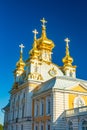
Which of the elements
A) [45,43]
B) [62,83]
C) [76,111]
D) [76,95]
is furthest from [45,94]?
[45,43]

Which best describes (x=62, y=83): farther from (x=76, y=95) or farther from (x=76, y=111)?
(x=76, y=111)

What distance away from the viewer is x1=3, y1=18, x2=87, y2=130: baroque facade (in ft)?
96.7

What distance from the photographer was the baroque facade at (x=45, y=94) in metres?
29.5

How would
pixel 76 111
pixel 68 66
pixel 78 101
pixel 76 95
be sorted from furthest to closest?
pixel 68 66 < pixel 78 101 < pixel 76 95 < pixel 76 111

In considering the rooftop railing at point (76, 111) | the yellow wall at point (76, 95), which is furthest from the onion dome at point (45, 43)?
the rooftop railing at point (76, 111)

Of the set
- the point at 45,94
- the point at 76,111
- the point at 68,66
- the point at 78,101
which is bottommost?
the point at 76,111

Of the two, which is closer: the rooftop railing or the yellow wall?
the rooftop railing

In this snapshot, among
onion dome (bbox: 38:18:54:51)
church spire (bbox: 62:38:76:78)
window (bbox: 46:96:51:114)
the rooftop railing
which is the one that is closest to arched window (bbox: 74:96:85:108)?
the rooftop railing

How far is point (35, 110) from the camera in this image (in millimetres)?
35500

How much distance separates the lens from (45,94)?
107 feet

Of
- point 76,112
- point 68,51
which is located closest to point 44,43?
point 68,51

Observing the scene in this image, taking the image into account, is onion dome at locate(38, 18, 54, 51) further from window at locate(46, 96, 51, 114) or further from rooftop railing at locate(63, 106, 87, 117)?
rooftop railing at locate(63, 106, 87, 117)

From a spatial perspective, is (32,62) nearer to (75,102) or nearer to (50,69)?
(50,69)

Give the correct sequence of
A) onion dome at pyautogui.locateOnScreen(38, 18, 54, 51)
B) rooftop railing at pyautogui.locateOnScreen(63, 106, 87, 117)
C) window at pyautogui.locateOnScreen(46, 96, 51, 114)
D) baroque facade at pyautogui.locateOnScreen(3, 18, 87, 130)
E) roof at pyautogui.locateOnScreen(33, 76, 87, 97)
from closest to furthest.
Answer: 1. rooftop railing at pyautogui.locateOnScreen(63, 106, 87, 117)
2. baroque facade at pyautogui.locateOnScreen(3, 18, 87, 130)
3. roof at pyautogui.locateOnScreen(33, 76, 87, 97)
4. window at pyautogui.locateOnScreen(46, 96, 51, 114)
5. onion dome at pyautogui.locateOnScreen(38, 18, 54, 51)
